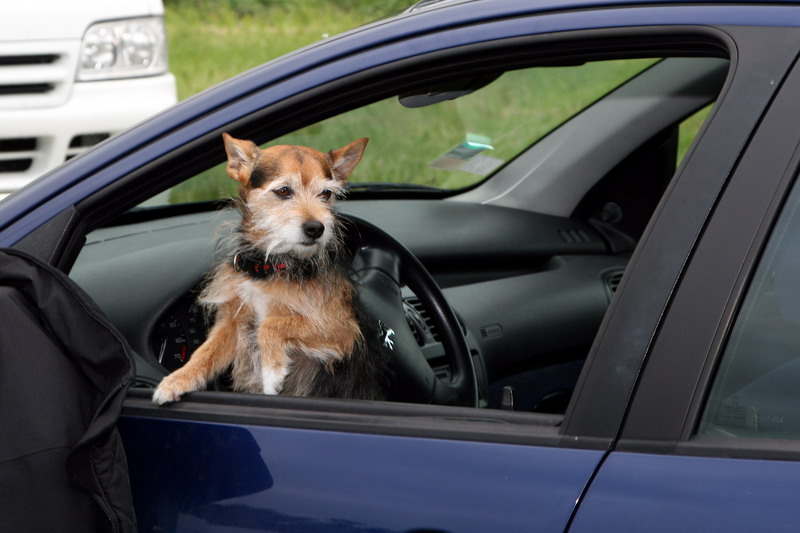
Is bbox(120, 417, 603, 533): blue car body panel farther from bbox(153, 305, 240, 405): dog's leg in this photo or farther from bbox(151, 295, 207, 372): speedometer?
bbox(151, 295, 207, 372): speedometer

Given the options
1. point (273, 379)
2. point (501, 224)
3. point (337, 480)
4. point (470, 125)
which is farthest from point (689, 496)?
point (470, 125)

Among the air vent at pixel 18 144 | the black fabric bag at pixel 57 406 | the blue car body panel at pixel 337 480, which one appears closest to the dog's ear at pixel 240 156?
the black fabric bag at pixel 57 406

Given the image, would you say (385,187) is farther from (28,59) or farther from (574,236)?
(28,59)

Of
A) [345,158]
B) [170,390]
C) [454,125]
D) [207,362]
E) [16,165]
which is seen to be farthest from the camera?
[16,165]

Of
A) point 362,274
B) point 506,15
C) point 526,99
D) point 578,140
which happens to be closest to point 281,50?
point 526,99

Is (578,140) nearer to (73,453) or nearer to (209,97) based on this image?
(209,97)

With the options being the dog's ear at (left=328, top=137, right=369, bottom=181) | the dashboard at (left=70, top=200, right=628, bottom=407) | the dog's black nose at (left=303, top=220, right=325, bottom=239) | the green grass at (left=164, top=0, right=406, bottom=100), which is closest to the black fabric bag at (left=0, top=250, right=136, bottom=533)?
the dashboard at (left=70, top=200, right=628, bottom=407)

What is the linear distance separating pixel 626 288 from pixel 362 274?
1095 mm

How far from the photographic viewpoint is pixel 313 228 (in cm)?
216

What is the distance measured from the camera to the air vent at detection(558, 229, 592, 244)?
373 cm

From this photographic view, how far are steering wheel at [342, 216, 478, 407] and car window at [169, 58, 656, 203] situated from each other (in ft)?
2.08

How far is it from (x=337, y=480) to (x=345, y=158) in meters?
0.90

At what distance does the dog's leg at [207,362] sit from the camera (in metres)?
1.89

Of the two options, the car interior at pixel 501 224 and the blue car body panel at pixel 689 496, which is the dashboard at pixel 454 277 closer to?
the car interior at pixel 501 224
